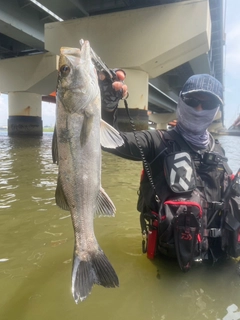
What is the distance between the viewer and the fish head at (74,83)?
2145 mm

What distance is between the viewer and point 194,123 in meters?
3.28

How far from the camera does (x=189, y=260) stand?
286 cm

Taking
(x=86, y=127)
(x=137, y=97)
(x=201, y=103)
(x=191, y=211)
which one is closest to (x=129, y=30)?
(x=137, y=97)

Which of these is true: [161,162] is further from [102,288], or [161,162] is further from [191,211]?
[102,288]

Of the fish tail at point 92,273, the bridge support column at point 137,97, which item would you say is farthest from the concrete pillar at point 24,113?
the fish tail at point 92,273

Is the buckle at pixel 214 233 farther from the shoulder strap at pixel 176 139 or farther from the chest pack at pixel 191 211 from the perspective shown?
the shoulder strap at pixel 176 139

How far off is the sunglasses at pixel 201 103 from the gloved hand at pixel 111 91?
77cm

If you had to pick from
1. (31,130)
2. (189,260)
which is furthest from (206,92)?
(31,130)

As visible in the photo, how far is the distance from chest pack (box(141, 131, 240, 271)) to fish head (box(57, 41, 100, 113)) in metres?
1.25

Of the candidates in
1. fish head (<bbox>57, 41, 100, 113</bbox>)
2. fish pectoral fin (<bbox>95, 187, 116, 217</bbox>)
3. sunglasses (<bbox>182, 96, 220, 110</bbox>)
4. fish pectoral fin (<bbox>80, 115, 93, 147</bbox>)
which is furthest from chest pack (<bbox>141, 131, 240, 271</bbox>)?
fish head (<bbox>57, 41, 100, 113</bbox>)

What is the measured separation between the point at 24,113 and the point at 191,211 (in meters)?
24.7

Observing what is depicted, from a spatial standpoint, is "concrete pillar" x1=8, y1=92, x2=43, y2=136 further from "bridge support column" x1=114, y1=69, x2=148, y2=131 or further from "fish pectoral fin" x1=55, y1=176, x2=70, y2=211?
"fish pectoral fin" x1=55, y1=176, x2=70, y2=211

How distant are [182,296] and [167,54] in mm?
14395

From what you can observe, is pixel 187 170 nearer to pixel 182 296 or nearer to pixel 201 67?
pixel 182 296
